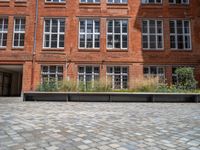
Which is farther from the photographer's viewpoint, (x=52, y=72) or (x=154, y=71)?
(x=154, y=71)

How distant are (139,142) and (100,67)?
15.9 m

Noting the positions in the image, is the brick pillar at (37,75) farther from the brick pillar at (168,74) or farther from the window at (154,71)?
the brick pillar at (168,74)

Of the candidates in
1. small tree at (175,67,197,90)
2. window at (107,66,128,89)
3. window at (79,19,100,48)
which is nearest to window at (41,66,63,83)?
window at (79,19,100,48)

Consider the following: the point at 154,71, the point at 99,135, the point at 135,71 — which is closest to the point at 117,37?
the point at 135,71

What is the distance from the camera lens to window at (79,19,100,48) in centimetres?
2081

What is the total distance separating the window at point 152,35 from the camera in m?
21.0

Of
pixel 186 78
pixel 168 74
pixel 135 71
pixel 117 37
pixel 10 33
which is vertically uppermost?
pixel 10 33

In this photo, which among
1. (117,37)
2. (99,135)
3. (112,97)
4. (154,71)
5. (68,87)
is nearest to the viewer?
(99,135)

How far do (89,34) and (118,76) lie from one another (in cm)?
441

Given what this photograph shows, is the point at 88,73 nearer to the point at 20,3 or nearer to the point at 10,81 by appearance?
the point at 20,3

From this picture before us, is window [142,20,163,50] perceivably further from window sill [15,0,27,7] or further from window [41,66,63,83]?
window sill [15,0,27,7]

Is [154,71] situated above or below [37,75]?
above

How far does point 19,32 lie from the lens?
21.0 m

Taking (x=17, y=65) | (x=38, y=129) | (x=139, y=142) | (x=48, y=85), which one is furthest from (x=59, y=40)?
(x=139, y=142)
